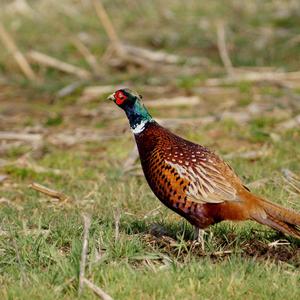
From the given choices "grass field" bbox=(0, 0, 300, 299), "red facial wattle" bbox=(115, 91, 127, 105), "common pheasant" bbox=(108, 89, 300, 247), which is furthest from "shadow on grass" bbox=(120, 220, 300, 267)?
"red facial wattle" bbox=(115, 91, 127, 105)

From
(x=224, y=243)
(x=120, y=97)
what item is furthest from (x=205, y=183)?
(x=120, y=97)

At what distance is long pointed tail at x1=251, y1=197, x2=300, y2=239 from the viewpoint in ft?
15.9

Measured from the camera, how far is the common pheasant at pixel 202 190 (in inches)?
194

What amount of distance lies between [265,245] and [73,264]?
133 centimetres

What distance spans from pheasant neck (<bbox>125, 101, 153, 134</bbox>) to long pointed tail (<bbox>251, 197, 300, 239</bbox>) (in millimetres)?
1066

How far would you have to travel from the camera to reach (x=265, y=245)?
16.7 feet

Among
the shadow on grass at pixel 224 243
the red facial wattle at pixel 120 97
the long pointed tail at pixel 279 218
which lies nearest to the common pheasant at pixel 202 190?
the long pointed tail at pixel 279 218

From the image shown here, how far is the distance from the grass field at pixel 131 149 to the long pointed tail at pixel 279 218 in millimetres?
184

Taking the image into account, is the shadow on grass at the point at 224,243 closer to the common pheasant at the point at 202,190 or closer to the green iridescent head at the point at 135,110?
the common pheasant at the point at 202,190

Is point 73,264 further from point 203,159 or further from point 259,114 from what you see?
point 259,114

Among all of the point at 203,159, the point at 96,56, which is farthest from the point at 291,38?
the point at 203,159

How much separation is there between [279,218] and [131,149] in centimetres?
391

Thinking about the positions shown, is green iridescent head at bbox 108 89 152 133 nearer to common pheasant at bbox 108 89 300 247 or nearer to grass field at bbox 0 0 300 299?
common pheasant at bbox 108 89 300 247

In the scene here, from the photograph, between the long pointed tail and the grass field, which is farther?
the long pointed tail
